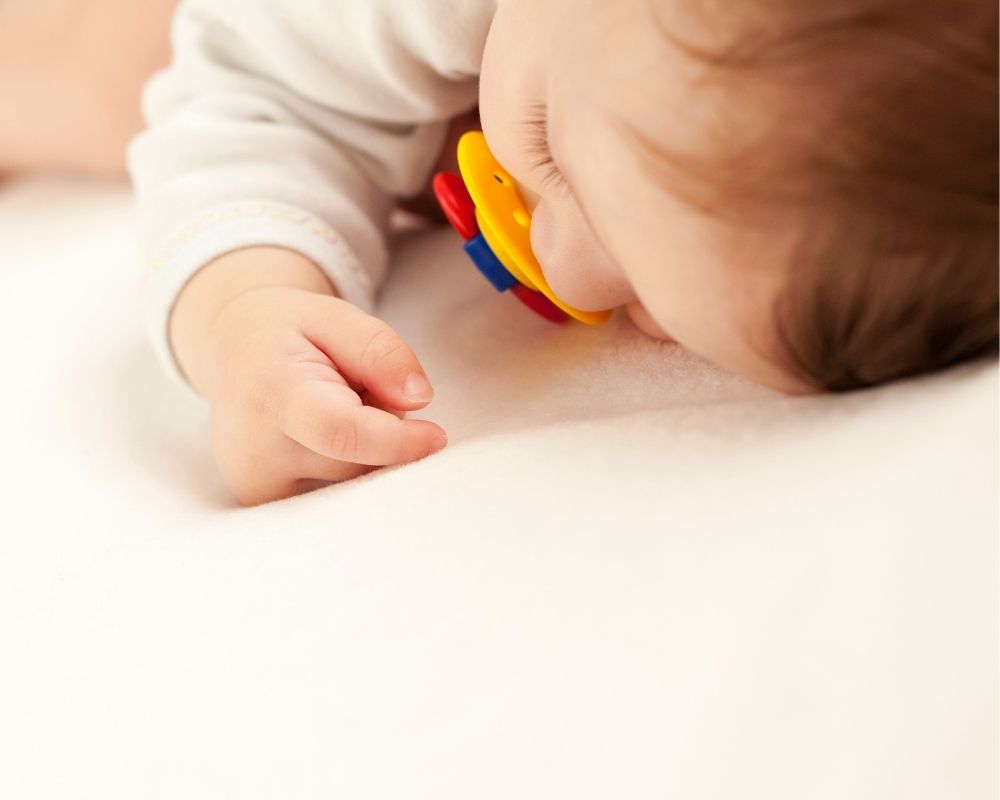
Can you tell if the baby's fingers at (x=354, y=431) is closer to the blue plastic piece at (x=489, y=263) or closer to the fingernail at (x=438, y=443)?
the fingernail at (x=438, y=443)

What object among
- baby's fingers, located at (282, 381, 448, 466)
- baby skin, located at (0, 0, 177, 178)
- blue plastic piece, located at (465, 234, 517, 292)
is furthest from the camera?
baby skin, located at (0, 0, 177, 178)

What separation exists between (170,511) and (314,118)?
0.40 meters

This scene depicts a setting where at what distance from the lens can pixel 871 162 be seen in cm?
44

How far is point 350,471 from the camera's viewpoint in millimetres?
642

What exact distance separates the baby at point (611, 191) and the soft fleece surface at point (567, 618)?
0.05 meters

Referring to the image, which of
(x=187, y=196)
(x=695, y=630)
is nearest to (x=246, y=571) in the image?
(x=695, y=630)

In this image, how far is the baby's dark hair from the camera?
425 mm

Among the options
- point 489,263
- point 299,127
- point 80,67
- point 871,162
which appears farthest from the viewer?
point 80,67

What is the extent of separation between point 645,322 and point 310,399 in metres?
0.21

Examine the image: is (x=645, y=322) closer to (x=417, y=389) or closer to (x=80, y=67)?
(x=417, y=389)

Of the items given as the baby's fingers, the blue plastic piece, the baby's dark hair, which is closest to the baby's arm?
the baby's fingers

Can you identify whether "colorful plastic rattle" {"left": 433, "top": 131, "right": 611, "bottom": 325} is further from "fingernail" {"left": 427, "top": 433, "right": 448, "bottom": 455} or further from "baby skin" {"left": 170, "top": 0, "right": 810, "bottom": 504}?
"fingernail" {"left": 427, "top": 433, "right": 448, "bottom": 455}

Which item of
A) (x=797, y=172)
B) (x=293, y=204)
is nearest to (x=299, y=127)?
(x=293, y=204)

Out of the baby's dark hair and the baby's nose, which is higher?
the baby's dark hair
